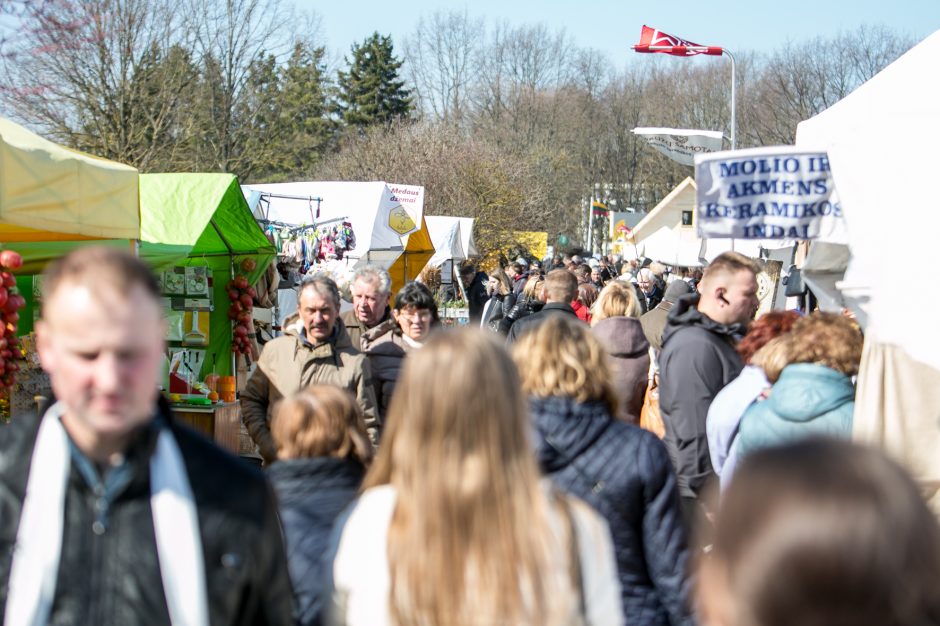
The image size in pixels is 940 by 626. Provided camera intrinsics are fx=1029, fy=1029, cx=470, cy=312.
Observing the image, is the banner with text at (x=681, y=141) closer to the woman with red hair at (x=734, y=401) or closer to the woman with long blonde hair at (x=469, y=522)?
the woman with red hair at (x=734, y=401)

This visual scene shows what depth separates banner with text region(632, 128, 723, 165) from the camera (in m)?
13.1

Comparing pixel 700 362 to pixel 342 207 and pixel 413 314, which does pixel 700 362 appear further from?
pixel 342 207

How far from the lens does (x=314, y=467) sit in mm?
3219

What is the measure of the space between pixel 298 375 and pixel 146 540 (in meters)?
3.44

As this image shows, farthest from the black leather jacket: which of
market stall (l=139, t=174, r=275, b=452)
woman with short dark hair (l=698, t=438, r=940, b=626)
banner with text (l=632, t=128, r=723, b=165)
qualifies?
banner with text (l=632, t=128, r=723, b=165)

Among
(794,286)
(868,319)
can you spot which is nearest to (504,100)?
(794,286)

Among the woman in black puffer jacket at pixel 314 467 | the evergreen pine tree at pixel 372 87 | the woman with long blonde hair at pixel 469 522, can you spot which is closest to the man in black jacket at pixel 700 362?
the woman in black puffer jacket at pixel 314 467

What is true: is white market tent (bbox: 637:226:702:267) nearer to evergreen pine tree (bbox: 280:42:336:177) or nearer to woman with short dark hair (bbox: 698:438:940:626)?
evergreen pine tree (bbox: 280:42:336:177)

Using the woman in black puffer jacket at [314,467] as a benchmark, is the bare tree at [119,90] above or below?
above

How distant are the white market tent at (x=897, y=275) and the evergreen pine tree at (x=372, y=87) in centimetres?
6086

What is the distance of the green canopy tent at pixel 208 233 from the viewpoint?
389 inches

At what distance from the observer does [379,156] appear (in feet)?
136

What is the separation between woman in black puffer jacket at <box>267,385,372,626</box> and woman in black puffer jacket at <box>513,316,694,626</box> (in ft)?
1.96

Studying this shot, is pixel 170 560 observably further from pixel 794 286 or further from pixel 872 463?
pixel 794 286
